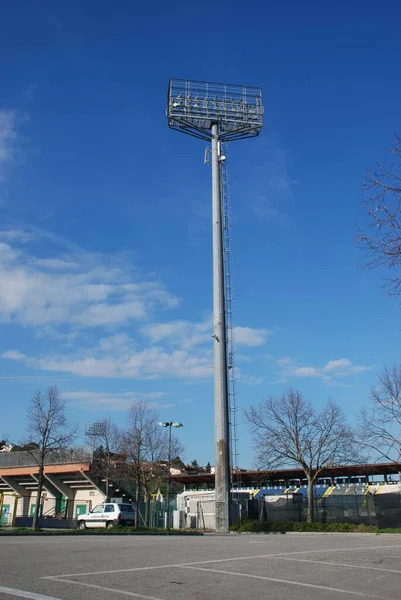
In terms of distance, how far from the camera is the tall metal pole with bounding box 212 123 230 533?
30.8 meters

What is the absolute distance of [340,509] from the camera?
35406 millimetres

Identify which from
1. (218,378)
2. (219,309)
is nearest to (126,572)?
(218,378)

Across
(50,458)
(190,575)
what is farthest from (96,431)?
(190,575)

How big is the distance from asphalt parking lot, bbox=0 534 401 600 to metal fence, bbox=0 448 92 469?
37.3 m

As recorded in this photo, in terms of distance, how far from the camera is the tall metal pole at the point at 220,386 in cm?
3080

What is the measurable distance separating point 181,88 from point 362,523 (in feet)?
108

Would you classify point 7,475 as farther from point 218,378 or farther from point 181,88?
point 181,88

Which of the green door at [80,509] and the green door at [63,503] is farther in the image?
the green door at [63,503]

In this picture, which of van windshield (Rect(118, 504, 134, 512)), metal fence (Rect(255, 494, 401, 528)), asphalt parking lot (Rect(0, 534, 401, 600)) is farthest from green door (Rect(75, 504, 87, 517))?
asphalt parking lot (Rect(0, 534, 401, 600))

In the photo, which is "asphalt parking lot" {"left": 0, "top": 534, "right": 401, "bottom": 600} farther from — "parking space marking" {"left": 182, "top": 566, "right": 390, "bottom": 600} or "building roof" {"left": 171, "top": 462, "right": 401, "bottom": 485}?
"building roof" {"left": 171, "top": 462, "right": 401, "bottom": 485}

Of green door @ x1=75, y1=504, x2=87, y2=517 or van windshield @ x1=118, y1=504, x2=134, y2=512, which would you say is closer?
van windshield @ x1=118, y1=504, x2=134, y2=512

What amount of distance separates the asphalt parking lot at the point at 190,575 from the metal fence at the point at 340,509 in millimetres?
21577

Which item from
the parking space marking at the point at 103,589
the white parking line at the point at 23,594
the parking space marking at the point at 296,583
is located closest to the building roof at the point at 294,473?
the parking space marking at the point at 296,583

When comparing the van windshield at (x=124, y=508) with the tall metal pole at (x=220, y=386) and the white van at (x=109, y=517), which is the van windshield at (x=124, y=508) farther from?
the tall metal pole at (x=220, y=386)
